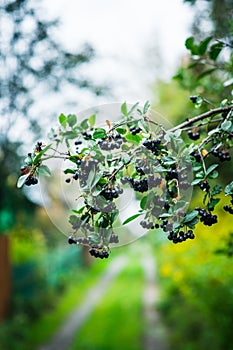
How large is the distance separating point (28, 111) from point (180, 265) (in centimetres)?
317

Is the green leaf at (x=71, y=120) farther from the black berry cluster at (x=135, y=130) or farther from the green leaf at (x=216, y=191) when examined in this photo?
the green leaf at (x=216, y=191)

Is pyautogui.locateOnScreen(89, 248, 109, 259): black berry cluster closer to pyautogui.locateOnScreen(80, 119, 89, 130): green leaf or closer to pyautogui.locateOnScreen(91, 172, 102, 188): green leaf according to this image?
pyautogui.locateOnScreen(91, 172, 102, 188): green leaf

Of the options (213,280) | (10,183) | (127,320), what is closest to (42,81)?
(10,183)

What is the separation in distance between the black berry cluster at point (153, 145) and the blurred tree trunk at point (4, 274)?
7575mm

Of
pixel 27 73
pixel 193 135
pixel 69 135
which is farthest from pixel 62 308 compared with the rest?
pixel 193 135

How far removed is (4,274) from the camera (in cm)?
883

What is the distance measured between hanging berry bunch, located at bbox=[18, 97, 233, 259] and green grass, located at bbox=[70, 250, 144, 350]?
599 cm

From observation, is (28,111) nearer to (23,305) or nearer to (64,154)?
(64,154)

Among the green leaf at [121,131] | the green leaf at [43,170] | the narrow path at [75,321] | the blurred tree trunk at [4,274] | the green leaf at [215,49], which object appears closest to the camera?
the green leaf at [43,170]

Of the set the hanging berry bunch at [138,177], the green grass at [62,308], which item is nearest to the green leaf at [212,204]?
the hanging berry bunch at [138,177]

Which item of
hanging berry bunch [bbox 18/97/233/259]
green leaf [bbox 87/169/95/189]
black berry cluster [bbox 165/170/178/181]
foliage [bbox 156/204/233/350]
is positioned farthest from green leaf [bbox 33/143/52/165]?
foliage [bbox 156/204/233/350]

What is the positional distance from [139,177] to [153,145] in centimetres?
11

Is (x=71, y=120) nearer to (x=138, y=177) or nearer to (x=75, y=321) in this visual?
(x=138, y=177)

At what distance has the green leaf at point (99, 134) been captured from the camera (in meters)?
1.64
